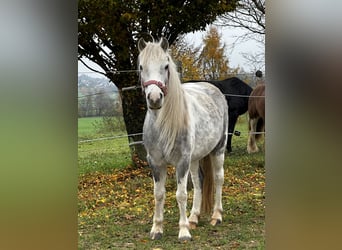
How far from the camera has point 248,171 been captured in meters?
2.17

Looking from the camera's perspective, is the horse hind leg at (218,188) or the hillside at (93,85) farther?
the horse hind leg at (218,188)

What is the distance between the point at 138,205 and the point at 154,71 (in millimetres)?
695

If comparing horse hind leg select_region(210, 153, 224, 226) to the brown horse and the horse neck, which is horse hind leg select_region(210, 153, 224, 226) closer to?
the brown horse

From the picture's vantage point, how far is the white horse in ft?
6.63

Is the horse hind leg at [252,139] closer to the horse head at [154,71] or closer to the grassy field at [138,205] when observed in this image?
the grassy field at [138,205]

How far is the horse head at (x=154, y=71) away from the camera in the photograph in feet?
6.46

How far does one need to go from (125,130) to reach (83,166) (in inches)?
10.9

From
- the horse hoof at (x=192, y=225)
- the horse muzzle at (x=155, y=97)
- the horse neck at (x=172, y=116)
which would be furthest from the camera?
the horse hoof at (x=192, y=225)

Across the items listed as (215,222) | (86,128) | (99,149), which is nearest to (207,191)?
(215,222)

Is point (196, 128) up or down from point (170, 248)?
up

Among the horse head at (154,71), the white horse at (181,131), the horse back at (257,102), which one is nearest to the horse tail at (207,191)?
the white horse at (181,131)

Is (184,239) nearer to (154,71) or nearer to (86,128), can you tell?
(86,128)
